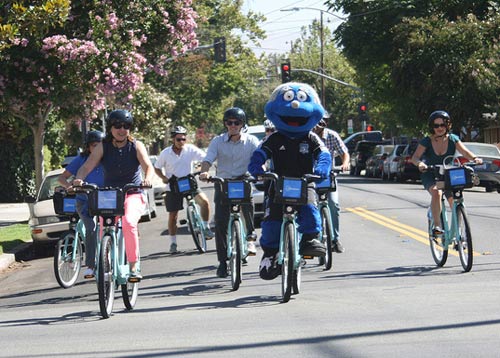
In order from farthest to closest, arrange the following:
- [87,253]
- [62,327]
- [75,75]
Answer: [75,75] → [87,253] → [62,327]

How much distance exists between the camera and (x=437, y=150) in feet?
39.0

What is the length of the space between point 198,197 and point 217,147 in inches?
124

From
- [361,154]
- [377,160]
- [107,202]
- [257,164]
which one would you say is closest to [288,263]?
[257,164]

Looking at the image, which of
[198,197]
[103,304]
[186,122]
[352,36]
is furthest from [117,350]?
[186,122]

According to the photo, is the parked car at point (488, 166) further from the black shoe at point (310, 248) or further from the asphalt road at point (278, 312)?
the black shoe at point (310, 248)

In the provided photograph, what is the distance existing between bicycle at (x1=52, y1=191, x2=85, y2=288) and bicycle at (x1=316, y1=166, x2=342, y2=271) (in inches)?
110

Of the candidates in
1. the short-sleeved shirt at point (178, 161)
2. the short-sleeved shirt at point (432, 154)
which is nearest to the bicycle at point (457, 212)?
the short-sleeved shirt at point (432, 154)

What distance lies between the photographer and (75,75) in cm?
2231

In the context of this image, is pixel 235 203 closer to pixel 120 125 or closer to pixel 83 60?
pixel 120 125

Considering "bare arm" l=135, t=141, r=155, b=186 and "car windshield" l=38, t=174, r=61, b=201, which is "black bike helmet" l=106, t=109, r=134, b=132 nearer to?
"bare arm" l=135, t=141, r=155, b=186

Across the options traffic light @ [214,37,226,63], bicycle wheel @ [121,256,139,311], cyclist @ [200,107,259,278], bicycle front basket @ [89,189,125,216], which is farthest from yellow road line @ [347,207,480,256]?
traffic light @ [214,37,226,63]

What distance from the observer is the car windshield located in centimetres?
1833

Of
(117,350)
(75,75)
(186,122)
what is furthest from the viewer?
(186,122)

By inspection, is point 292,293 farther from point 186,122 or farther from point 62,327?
point 186,122
